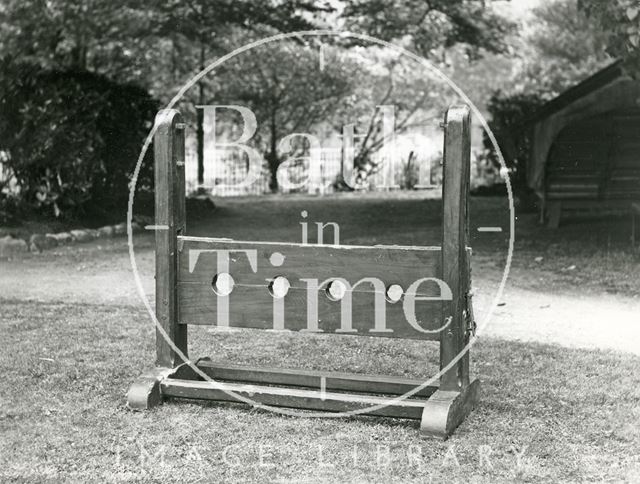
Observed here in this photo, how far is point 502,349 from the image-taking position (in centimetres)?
657

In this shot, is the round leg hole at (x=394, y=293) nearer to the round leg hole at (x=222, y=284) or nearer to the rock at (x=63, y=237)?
the round leg hole at (x=222, y=284)

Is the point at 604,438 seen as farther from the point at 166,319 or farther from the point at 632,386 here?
the point at 166,319

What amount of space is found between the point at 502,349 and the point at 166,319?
7.85 ft

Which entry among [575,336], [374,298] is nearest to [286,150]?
[575,336]

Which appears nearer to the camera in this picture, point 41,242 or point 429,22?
point 41,242

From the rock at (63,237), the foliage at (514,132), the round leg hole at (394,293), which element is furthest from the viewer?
the foliage at (514,132)

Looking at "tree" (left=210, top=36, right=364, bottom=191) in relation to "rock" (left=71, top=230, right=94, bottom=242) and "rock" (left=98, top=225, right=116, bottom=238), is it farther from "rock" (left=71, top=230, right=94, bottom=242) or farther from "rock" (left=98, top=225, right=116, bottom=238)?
"rock" (left=71, top=230, right=94, bottom=242)

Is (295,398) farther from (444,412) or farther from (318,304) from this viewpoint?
(444,412)

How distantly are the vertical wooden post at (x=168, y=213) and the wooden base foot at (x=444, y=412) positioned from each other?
1.60 metres

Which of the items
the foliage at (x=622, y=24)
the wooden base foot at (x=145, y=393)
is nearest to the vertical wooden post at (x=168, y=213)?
the wooden base foot at (x=145, y=393)

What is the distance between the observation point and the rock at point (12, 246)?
11502 millimetres

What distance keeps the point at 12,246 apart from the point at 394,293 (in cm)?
771

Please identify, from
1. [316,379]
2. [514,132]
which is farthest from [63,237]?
[514,132]

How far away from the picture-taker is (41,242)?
12.0 meters
